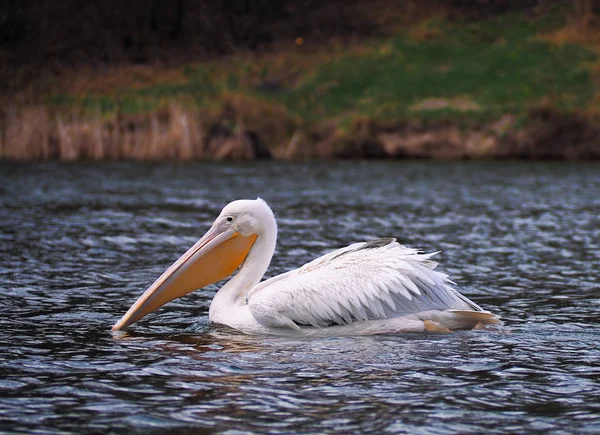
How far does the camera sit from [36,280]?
8.77 m

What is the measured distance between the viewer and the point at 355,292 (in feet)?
21.8

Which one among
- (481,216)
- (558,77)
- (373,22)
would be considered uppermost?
(373,22)

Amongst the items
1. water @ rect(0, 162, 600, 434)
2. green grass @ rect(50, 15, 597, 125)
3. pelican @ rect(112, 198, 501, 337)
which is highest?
green grass @ rect(50, 15, 597, 125)

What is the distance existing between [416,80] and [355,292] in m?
25.9

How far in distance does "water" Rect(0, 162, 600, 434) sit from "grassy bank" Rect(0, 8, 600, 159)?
966 cm

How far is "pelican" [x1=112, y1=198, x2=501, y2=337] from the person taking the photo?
6641 millimetres

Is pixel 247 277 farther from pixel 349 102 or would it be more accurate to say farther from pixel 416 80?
pixel 416 80

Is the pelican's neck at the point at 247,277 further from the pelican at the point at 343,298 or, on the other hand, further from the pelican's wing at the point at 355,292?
the pelican's wing at the point at 355,292

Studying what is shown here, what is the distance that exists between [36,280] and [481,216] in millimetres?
7276

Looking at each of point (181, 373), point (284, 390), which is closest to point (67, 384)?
point (181, 373)

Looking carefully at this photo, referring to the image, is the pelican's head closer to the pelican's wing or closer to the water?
the water

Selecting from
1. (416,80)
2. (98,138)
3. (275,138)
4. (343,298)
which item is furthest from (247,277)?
(416,80)

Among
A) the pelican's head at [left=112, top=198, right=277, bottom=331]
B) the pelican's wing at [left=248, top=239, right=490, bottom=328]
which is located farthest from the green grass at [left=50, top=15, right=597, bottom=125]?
the pelican's wing at [left=248, top=239, right=490, bottom=328]

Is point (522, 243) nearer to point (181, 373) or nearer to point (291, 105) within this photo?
point (181, 373)
